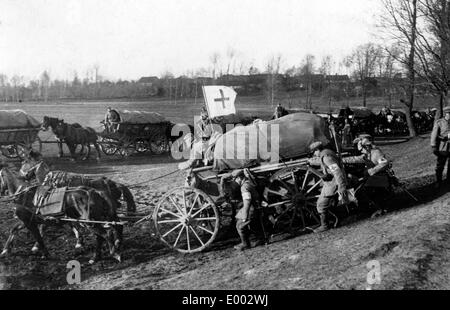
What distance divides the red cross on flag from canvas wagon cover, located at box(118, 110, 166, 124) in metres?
11.1

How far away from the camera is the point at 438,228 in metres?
6.71

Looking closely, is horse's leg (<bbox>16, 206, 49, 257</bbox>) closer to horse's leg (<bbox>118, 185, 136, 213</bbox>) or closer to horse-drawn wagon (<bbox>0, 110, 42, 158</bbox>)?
horse's leg (<bbox>118, 185, 136, 213</bbox>)

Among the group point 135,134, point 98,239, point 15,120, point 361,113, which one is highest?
point 361,113

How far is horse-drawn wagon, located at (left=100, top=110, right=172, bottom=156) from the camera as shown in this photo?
19938 mm

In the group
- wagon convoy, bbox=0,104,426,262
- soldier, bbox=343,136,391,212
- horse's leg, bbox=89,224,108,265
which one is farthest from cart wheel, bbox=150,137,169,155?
soldier, bbox=343,136,391,212

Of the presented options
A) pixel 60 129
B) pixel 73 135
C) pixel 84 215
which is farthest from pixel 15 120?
pixel 84 215

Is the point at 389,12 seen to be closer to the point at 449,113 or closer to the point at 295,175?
the point at 449,113

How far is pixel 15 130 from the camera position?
686 inches

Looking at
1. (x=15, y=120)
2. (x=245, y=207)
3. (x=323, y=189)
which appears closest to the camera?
(x=245, y=207)

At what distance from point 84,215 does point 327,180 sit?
4.08 metres

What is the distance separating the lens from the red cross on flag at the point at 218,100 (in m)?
9.23

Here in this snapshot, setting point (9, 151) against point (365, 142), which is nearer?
point (365, 142)

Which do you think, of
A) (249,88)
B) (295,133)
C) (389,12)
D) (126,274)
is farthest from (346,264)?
(249,88)

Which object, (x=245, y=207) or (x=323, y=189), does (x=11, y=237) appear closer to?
(x=245, y=207)
